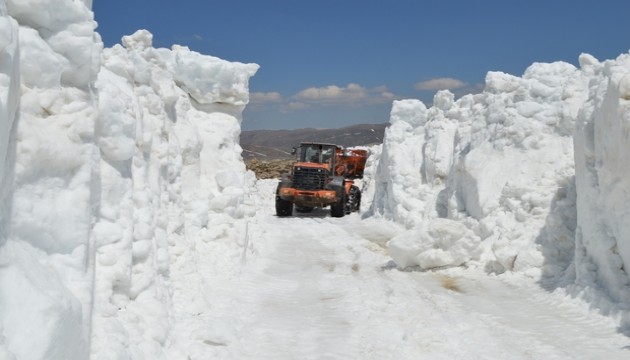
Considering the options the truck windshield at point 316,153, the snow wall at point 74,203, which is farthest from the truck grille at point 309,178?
the snow wall at point 74,203

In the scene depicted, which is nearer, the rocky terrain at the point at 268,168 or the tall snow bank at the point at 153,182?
the tall snow bank at the point at 153,182

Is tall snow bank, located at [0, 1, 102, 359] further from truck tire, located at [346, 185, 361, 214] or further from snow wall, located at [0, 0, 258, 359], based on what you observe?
truck tire, located at [346, 185, 361, 214]

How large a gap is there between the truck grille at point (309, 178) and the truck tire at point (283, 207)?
69 cm

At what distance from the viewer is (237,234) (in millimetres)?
10117

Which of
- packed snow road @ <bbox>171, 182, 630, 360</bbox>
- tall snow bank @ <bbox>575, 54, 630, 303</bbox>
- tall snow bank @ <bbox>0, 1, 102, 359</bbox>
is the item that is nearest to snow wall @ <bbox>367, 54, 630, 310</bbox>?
tall snow bank @ <bbox>575, 54, 630, 303</bbox>

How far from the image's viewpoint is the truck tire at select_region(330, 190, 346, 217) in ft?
67.7

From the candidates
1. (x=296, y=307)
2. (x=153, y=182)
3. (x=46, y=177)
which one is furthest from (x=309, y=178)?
(x=46, y=177)

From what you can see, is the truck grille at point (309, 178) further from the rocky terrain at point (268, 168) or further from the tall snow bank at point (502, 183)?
the rocky terrain at point (268, 168)

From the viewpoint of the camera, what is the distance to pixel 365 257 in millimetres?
11422

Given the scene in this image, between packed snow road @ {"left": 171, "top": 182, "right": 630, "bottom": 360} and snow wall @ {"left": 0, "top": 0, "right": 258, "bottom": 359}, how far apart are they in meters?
0.81

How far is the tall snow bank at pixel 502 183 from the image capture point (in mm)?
9750

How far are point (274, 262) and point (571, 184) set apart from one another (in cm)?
544

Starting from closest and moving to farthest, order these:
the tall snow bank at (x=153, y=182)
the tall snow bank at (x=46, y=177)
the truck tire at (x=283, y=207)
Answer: the tall snow bank at (x=46, y=177) → the tall snow bank at (x=153, y=182) → the truck tire at (x=283, y=207)

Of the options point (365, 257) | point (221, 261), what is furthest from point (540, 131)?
point (221, 261)
